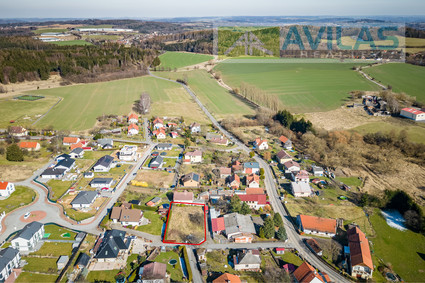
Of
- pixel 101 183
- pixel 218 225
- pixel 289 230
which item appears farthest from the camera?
pixel 101 183

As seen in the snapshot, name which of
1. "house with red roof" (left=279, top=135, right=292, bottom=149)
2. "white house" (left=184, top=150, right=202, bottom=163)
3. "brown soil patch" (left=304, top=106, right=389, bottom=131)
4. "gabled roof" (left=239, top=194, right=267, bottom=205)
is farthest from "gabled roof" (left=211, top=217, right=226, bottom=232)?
"brown soil patch" (left=304, top=106, right=389, bottom=131)

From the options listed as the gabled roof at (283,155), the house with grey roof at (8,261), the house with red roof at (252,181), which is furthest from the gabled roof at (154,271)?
the gabled roof at (283,155)

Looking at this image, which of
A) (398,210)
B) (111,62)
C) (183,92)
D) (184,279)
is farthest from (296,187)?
(111,62)

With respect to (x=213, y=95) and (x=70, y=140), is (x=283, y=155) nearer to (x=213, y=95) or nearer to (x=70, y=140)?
(x=70, y=140)

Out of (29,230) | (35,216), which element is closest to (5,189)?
(35,216)

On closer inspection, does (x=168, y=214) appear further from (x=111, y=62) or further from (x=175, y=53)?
(x=175, y=53)

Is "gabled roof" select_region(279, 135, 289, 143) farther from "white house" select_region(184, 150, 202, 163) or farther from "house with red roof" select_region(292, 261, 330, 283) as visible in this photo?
"house with red roof" select_region(292, 261, 330, 283)

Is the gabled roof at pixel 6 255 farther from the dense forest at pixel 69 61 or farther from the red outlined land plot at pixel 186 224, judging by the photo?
the dense forest at pixel 69 61
